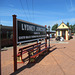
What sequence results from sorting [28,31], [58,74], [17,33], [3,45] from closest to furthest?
[58,74] → [17,33] → [28,31] → [3,45]

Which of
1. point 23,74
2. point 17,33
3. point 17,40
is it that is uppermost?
point 17,33

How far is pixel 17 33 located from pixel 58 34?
21.8 m

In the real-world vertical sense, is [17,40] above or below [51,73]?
above

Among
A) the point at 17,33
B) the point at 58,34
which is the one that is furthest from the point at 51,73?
the point at 58,34

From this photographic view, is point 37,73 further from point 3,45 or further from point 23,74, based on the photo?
point 3,45

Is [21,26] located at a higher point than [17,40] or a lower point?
higher

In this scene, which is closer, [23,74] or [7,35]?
[23,74]

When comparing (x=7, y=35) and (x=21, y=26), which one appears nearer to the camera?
(x=21, y=26)

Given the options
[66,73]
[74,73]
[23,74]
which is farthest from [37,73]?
[74,73]

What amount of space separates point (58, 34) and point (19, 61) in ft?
67.4

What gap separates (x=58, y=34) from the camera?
25.0 metres

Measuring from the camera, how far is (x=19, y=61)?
5645 millimetres

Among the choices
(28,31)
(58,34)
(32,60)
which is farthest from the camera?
(58,34)

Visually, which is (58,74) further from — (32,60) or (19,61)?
(19,61)
